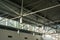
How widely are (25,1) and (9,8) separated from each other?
2.96 ft

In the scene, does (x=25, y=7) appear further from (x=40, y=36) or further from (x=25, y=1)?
(x=40, y=36)

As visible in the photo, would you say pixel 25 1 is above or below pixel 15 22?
above

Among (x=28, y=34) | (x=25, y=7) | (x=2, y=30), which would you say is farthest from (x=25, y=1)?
(x=28, y=34)

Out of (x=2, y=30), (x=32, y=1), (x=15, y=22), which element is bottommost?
(x=2, y=30)

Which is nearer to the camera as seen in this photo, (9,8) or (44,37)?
(9,8)

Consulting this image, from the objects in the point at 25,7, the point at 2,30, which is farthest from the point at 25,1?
the point at 2,30

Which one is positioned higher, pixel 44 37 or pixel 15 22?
pixel 15 22

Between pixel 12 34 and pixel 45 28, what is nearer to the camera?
pixel 12 34

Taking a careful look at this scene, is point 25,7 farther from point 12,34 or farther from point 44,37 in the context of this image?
point 44,37

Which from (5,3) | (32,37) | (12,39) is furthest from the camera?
(32,37)

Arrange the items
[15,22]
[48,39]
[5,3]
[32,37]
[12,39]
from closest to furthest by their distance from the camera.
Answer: [5,3] → [12,39] → [15,22] → [32,37] → [48,39]

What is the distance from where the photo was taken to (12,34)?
6.85 meters

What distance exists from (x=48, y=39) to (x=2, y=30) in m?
4.37

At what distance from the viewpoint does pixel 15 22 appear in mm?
7758
